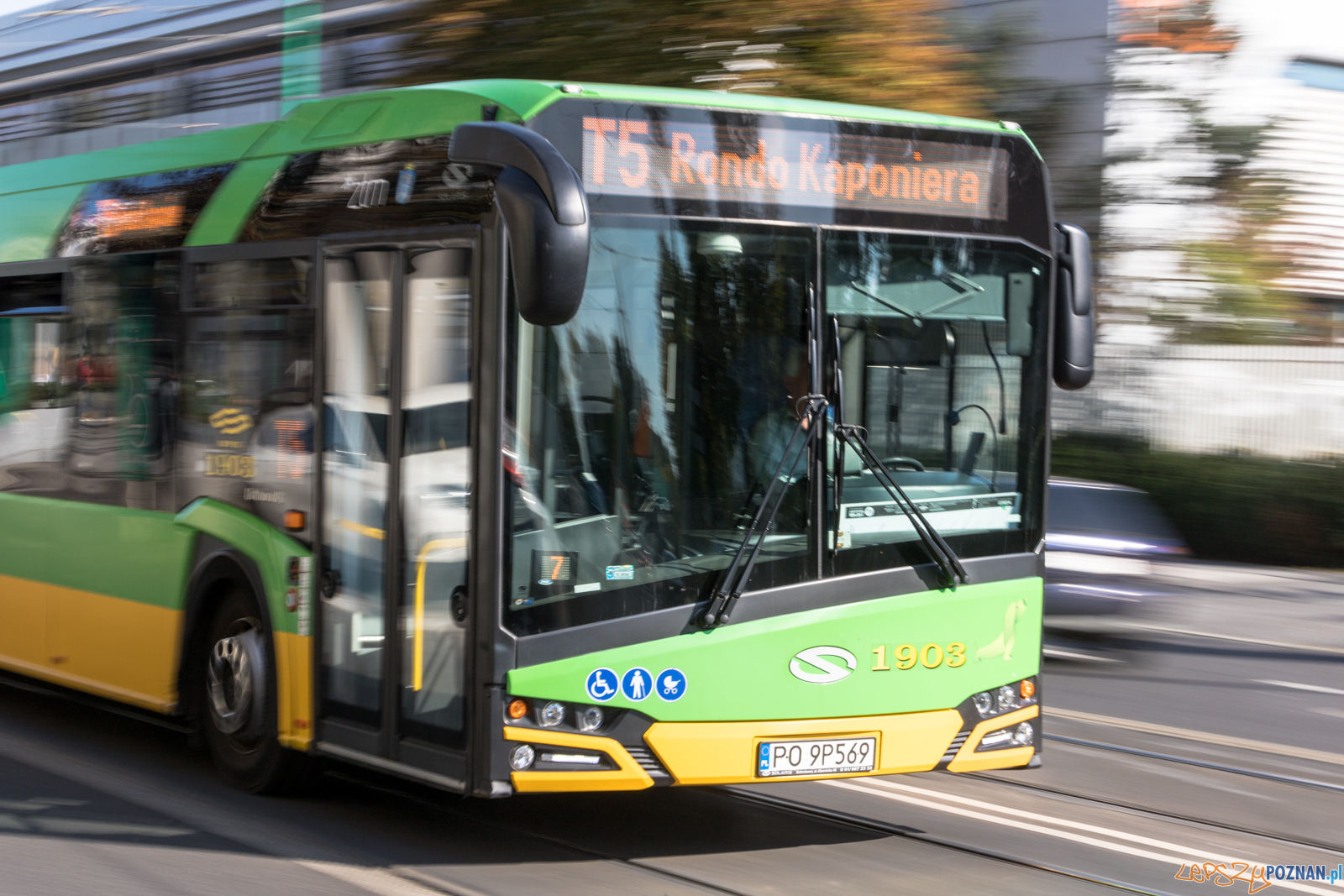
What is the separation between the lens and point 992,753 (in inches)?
235

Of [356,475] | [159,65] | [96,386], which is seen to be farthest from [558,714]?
[159,65]

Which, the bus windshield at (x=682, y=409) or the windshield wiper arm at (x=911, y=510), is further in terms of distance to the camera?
the windshield wiper arm at (x=911, y=510)

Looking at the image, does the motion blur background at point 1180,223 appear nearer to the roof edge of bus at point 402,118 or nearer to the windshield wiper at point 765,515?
the roof edge of bus at point 402,118

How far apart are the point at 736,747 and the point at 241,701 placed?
2421 mm

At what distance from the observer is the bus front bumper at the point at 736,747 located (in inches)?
209

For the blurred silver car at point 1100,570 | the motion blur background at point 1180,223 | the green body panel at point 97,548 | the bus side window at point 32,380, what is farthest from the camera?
the motion blur background at point 1180,223

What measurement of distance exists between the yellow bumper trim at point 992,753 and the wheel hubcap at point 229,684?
3.00 meters

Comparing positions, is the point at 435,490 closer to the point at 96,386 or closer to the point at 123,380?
the point at 123,380

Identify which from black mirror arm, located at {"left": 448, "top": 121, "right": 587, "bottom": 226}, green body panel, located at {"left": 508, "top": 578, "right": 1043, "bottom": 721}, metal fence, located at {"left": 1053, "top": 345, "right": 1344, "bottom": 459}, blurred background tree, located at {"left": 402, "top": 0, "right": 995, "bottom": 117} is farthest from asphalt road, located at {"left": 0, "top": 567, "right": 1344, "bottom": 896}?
metal fence, located at {"left": 1053, "top": 345, "right": 1344, "bottom": 459}

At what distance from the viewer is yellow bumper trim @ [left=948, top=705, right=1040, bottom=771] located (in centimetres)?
589

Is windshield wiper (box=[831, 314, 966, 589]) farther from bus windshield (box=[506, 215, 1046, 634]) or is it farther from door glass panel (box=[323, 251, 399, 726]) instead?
door glass panel (box=[323, 251, 399, 726])

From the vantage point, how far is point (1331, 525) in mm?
18375

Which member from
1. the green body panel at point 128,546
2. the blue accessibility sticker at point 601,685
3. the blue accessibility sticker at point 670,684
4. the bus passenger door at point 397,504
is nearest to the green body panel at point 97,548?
the green body panel at point 128,546

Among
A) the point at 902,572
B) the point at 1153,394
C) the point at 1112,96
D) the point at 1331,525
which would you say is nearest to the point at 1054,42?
the point at 1112,96
